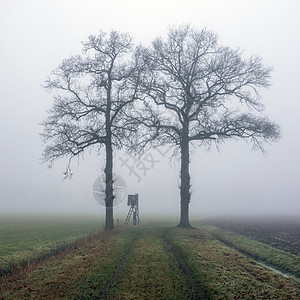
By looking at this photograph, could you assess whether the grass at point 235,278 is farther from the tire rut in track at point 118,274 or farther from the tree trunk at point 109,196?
the tree trunk at point 109,196

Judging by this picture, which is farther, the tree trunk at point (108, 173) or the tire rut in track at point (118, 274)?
the tree trunk at point (108, 173)

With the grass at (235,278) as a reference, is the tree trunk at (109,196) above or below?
above

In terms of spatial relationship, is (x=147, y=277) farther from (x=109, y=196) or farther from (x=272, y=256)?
(x=109, y=196)

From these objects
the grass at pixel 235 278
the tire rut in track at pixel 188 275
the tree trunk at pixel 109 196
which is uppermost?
the tree trunk at pixel 109 196

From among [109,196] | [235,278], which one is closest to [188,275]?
[235,278]

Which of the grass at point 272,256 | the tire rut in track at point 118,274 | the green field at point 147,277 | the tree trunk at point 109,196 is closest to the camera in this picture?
the green field at point 147,277

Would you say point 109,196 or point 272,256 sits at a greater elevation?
point 109,196

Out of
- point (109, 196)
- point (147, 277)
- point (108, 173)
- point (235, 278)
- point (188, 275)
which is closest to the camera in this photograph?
point (235, 278)

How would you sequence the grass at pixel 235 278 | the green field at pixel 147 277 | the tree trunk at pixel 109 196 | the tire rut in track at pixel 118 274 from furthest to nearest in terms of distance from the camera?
the tree trunk at pixel 109 196 → the tire rut in track at pixel 118 274 → the green field at pixel 147 277 → the grass at pixel 235 278

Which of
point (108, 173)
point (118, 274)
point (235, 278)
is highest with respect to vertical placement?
point (108, 173)

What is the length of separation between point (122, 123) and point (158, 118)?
13.0 ft

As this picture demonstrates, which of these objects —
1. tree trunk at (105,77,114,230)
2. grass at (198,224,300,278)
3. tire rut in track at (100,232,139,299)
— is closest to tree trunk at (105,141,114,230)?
tree trunk at (105,77,114,230)

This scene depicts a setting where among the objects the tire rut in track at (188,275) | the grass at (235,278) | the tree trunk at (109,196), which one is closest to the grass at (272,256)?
the grass at (235,278)

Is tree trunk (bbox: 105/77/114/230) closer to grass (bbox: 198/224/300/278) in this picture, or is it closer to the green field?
the green field
